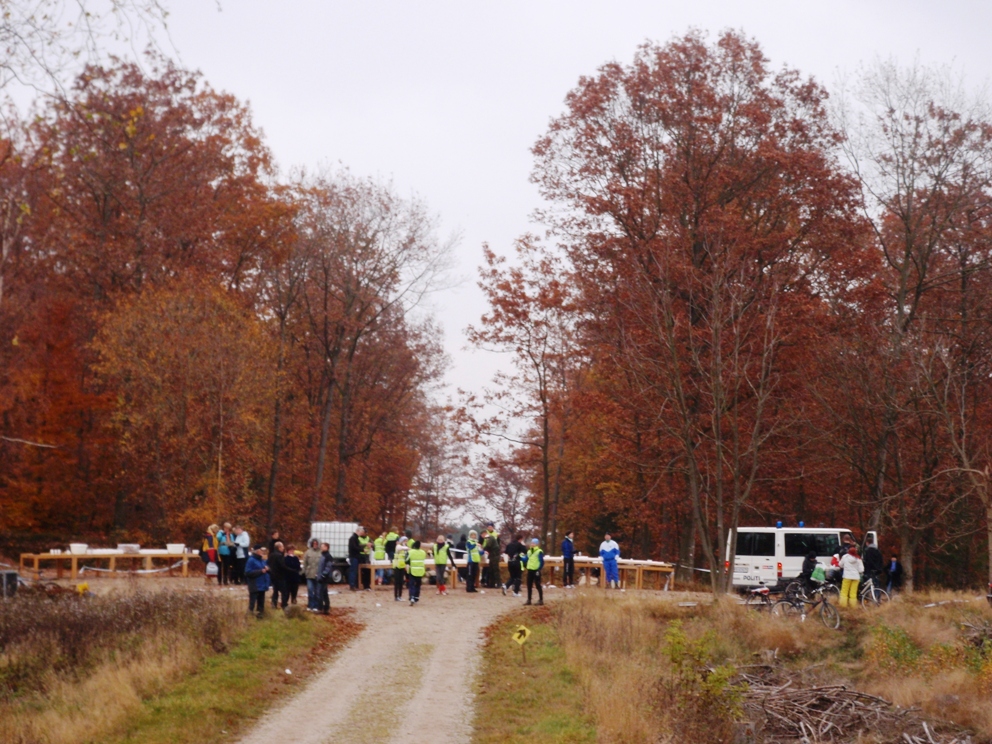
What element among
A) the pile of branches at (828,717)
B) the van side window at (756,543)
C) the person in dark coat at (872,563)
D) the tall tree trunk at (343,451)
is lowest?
the pile of branches at (828,717)

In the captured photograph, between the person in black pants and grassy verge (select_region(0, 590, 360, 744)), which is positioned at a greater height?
the person in black pants

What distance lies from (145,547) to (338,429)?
19.4m

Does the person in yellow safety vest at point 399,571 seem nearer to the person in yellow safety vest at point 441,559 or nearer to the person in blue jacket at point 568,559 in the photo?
the person in yellow safety vest at point 441,559

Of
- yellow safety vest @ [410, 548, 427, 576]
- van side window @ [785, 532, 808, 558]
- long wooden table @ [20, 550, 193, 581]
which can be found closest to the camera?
yellow safety vest @ [410, 548, 427, 576]

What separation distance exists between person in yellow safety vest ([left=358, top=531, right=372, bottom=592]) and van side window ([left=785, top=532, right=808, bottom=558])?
11270 millimetres

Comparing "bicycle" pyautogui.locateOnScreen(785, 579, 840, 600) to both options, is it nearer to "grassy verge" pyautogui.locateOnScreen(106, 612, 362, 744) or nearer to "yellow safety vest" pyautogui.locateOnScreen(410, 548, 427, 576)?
"yellow safety vest" pyautogui.locateOnScreen(410, 548, 427, 576)

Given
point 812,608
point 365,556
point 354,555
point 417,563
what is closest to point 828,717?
point 812,608

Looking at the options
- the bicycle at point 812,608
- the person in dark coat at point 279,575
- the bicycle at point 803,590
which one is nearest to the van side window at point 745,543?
the bicycle at point 803,590

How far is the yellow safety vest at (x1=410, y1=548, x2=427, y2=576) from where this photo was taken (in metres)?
25.4

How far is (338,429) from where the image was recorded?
184 feet

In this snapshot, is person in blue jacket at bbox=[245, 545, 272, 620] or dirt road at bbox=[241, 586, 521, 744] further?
person in blue jacket at bbox=[245, 545, 272, 620]

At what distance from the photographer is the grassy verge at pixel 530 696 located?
43.3 feet

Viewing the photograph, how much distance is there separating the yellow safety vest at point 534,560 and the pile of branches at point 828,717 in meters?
8.09

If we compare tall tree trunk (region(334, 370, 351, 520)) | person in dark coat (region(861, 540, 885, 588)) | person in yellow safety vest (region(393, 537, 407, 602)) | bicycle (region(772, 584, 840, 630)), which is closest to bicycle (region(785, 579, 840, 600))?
bicycle (region(772, 584, 840, 630))
